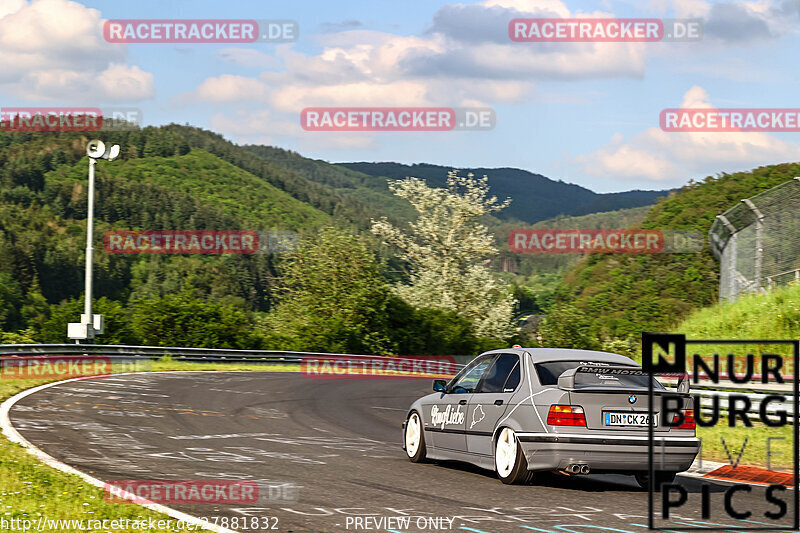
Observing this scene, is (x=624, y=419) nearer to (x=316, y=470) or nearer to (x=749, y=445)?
(x=316, y=470)

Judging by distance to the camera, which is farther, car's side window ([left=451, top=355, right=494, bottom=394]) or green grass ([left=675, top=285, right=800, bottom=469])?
green grass ([left=675, top=285, right=800, bottom=469])

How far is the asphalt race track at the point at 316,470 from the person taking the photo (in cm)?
746

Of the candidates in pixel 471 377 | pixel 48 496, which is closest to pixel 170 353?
pixel 471 377

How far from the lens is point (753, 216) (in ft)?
76.0

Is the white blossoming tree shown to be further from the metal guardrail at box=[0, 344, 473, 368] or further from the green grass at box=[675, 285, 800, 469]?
the green grass at box=[675, 285, 800, 469]

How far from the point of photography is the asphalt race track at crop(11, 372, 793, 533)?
746 cm

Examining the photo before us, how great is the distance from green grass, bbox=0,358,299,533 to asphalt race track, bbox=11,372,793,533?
1.68 ft

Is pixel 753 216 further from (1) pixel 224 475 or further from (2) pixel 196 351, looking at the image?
(2) pixel 196 351

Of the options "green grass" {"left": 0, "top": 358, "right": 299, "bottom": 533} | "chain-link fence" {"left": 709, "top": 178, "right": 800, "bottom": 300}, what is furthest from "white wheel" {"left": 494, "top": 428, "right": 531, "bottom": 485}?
"chain-link fence" {"left": 709, "top": 178, "right": 800, "bottom": 300}

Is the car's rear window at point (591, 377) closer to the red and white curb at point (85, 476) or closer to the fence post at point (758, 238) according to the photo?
the red and white curb at point (85, 476)

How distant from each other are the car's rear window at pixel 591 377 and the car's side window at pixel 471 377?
121cm

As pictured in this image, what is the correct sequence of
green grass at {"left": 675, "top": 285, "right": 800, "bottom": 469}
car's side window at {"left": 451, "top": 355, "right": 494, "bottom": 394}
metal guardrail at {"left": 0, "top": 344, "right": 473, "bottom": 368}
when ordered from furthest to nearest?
metal guardrail at {"left": 0, "top": 344, "right": 473, "bottom": 368}, green grass at {"left": 675, "top": 285, "right": 800, "bottom": 469}, car's side window at {"left": 451, "top": 355, "right": 494, "bottom": 394}

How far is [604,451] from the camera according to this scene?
918 cm

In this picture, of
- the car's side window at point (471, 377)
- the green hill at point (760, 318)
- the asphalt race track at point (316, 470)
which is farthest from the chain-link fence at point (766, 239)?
the car's side window at point (471, 377)
